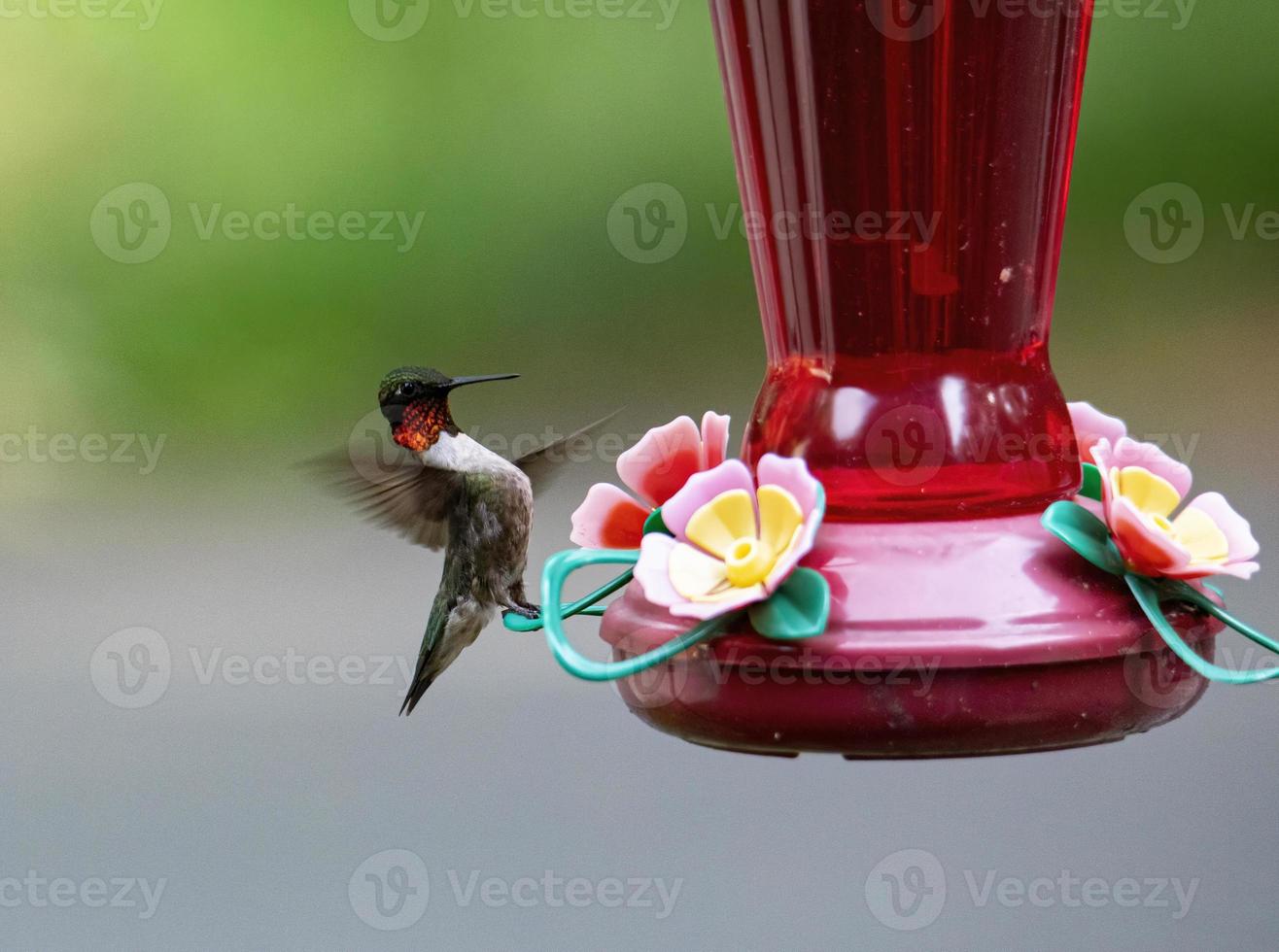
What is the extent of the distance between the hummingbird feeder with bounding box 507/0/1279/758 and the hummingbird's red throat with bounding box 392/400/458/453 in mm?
→ 725

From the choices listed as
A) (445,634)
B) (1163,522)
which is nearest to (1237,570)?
(1163,522)

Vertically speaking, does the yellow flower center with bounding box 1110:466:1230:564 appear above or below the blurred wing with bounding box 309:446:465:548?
below

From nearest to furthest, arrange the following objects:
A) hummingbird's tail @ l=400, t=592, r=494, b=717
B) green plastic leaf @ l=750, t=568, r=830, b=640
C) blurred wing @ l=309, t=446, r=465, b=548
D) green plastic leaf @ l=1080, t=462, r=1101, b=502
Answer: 1. green plastic leaf @ l=750, t=568, r=830, b=640
2. green plastic leaf @ l=1080, t=462, r=1101, b=502
3. blurred wing @ l=309, t=446, r=465, b=548
4. hummingbird's tail @ l=400, t=592, r=494, b=717

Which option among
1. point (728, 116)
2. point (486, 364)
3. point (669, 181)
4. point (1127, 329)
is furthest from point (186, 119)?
point (728, 116)

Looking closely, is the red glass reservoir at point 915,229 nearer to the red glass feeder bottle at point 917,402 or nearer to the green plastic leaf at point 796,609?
the red glass feeder bottle at point 917,402

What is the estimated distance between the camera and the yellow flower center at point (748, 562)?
1191 mm

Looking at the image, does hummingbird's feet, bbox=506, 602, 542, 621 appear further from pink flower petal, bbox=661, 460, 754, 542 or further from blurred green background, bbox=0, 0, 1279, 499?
blurred green background, bbox=0, 0, 1279, 499

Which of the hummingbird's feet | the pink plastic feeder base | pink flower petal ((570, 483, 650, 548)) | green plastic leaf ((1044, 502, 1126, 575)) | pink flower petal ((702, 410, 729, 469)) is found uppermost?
pink flower petal ((702, 410, 729, 469))

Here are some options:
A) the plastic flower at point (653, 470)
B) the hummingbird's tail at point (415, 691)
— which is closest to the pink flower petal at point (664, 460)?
the plastic flower at point (653, 470)

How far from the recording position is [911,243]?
1347 millimetres

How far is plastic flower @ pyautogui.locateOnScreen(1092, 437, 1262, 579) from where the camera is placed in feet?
3.89

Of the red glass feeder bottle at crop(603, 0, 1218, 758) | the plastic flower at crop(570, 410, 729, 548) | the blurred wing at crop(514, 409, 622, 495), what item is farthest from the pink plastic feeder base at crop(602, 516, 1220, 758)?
the blurred wing at crop(514, 409, 622, 495)

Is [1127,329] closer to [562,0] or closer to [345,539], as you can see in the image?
[562,0]

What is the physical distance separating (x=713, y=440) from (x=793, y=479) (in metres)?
0.28
